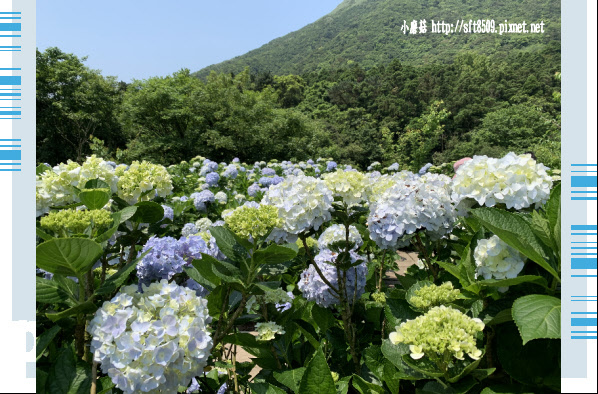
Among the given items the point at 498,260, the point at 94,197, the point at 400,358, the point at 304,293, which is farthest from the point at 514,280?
the point at 94,197

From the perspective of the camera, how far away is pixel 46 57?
52.9 ft

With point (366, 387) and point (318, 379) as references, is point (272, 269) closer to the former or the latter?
point (318, 379)

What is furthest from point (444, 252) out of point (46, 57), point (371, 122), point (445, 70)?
point (445, 70)

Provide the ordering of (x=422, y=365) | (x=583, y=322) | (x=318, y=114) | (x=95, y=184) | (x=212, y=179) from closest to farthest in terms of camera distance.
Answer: (x=583, y=322)
(x=422, y=365)
(x=95, y=184)
(x=212, y=179)
(x=318, y=114)

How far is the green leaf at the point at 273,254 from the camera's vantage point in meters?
0.86

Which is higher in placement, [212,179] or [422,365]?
[212,179]

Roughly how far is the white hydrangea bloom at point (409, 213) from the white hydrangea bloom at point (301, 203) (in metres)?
0.22

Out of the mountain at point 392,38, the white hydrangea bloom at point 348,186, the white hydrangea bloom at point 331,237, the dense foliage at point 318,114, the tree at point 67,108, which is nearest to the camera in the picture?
the white hydrangea bloom at point 348,186

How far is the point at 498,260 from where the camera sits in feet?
2.84

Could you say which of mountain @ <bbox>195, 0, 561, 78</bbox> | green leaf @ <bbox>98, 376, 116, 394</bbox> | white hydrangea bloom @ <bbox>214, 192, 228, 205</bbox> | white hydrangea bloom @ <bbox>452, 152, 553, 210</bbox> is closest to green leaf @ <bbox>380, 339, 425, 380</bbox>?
white hydrangea bloom @ <bbox>452, 152, 553, 210</bbox>

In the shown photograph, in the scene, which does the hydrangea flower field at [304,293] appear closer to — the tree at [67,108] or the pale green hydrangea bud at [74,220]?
the pale green hydrangea bud at [74,220]

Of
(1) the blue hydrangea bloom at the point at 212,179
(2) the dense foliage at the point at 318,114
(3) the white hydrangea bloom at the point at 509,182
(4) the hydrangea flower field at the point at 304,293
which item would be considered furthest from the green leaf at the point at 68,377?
(2) the dense foliage at the point at 318,114

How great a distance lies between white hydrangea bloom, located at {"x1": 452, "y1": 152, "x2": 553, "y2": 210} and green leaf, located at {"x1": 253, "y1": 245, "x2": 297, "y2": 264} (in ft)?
1.90

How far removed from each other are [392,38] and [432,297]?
68604mm
